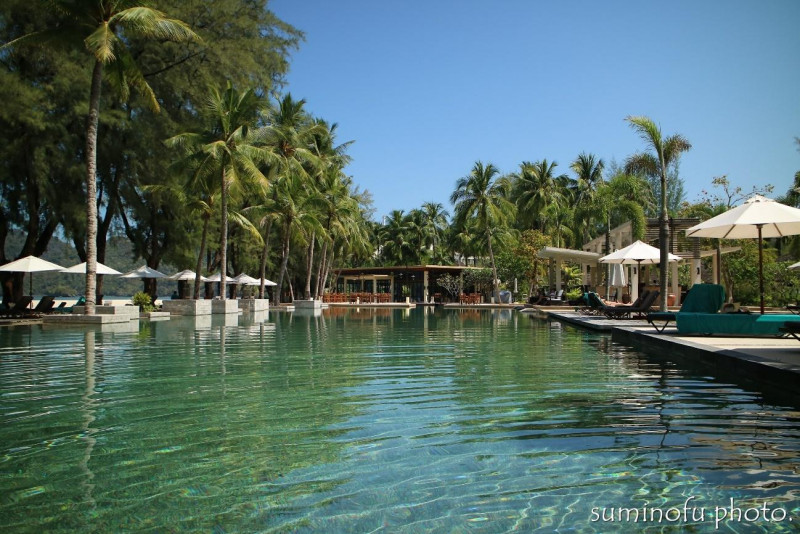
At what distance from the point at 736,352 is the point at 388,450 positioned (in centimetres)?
556

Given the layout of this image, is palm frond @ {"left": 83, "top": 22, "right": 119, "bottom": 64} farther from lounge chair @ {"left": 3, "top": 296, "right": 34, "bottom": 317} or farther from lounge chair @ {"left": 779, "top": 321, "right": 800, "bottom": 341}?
lounge chair @ {"left": 779, "top": 321, "right": 800, "bottom": 341}

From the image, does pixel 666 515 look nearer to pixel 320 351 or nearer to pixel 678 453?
pixel 678 453

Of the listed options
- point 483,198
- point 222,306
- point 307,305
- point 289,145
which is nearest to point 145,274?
point 222,306

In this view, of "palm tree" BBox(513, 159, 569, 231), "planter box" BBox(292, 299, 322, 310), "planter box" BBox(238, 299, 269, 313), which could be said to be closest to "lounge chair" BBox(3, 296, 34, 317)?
"planter box" BBox(238, 299, 269, 313)

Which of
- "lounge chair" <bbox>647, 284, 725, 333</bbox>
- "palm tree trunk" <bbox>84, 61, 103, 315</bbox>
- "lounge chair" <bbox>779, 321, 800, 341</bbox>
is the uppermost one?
"palm tree trunk" <bbox>84, 61, 103, 315</bbox>

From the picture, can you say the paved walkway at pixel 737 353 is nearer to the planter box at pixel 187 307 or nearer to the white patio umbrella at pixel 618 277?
the white patio umbrella at pixel 618 277

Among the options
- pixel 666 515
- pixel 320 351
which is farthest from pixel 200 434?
pixel 320 351

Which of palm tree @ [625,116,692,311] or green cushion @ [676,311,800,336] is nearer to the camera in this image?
green cushion @ [676,311,800,336]

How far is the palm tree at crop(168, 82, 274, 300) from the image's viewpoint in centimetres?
2294

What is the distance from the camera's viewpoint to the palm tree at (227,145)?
75.3 ft

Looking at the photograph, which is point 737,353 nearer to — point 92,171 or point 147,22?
point 147,22

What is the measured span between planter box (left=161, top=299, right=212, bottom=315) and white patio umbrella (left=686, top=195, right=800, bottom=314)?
1802 cm

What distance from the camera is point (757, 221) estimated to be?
400 inches

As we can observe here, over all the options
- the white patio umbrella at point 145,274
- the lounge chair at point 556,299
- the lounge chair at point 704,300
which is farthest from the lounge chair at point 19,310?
the lounge chair at point 556,299
